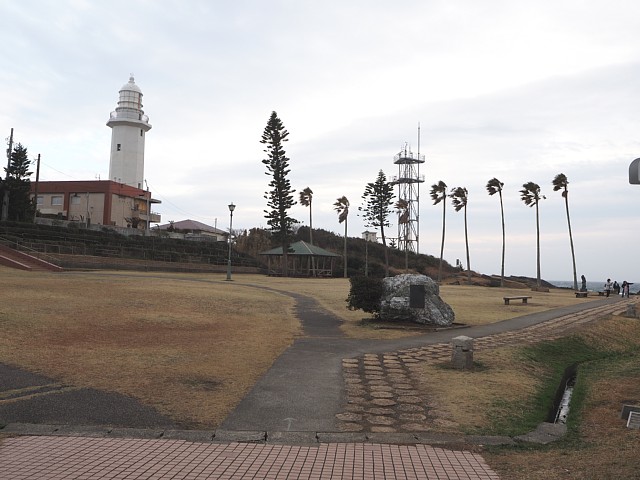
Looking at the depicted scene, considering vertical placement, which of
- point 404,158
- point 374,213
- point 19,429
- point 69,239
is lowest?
point 19,429

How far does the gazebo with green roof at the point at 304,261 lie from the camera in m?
48.5

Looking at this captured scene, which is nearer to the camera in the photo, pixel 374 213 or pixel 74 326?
pixel 74 326

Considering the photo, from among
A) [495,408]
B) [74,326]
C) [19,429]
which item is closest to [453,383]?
[495,408]

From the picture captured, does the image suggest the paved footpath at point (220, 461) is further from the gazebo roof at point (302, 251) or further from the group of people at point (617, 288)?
the gazebo roof at point (302, 251)

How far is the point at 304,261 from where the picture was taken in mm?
52125

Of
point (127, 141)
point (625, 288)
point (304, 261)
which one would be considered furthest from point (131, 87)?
point (625, 288)

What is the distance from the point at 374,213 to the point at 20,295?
46.4 m

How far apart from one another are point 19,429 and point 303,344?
21.0 feet

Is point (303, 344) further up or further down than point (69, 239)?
further down

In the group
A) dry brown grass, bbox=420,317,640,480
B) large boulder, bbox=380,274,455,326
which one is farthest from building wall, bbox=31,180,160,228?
dry brown grass, bbox=420,317,640,480

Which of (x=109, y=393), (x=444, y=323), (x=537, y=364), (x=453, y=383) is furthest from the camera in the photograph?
(x=444, y=323)

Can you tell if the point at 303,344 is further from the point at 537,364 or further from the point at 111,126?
the point at 111,126

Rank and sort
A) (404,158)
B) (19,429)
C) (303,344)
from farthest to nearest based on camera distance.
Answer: (404,158), (303,344), (19,429)

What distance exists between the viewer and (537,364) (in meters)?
10.3
